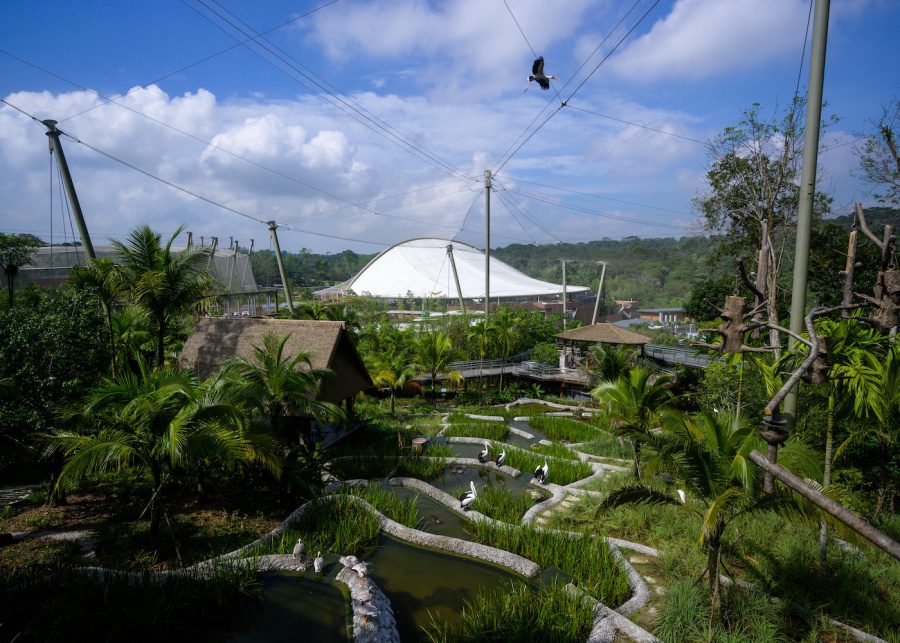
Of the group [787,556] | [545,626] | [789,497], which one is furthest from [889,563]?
[545,626]

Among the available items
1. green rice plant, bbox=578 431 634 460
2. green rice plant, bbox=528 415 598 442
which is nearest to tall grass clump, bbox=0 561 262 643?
green rice plant, bbox=578 431 634 460

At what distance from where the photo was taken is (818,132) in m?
4.94

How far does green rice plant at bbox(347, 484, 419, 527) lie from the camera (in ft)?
24.8

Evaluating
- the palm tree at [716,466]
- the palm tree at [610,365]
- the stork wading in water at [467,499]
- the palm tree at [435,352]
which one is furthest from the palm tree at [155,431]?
the palm tree at [435,352]

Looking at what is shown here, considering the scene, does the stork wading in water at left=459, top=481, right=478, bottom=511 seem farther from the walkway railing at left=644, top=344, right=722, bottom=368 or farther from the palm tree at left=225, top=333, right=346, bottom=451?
the walkway railing at left=644, top=344, right=722, bottom=368

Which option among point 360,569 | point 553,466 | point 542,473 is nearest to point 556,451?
point 553,466

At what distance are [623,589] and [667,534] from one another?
1.60 metres

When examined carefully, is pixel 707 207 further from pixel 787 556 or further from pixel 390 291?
pixel 390 291

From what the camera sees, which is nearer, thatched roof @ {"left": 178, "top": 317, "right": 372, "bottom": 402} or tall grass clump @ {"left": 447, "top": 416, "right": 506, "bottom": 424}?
thatched roof @ {"left": 178, "top": 317, "right": 372, "bottom": 402}

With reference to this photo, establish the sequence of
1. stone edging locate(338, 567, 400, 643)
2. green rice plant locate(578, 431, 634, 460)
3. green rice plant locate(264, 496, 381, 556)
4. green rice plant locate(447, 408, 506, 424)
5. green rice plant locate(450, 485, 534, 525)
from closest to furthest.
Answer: stone edging locate(338, 567, 400, 643) < green rice plant locate(264, 496, 381, 556) < green rice plant locate(450, 485, 534, 525) < green rice plant locate(578, 431, 634, 460) < green rice plant locate(447, 408, 506, 424)

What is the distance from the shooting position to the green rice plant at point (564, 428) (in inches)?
518

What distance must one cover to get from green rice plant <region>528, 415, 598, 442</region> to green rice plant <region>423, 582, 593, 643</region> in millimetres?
8014

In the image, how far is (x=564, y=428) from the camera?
44.5 ft

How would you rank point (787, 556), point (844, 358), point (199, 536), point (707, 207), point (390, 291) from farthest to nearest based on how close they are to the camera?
point (390, 291)
point (707, 207)
point (199, 536)
point (787, 556)
point (844, 358)
